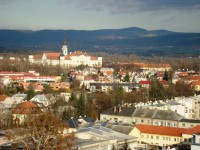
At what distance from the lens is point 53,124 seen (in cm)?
1552

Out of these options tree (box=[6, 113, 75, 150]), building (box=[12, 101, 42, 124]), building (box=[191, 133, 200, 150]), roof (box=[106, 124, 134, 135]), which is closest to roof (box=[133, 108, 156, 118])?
roof (box=[106, 124, 134, 135])

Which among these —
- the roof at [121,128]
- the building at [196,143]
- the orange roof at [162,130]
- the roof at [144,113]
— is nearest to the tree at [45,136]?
the building at [196,143]

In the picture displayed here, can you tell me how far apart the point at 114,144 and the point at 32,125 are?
161 inches

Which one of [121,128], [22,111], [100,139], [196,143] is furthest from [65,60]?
[196,143]

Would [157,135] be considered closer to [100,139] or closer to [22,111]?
[100,139]

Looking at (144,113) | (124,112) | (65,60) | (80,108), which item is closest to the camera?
(144,113)

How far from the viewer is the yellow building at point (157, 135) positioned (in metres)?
22.7

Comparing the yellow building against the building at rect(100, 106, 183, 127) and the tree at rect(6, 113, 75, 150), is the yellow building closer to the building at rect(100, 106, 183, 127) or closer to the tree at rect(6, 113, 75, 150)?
the building at rect(100, 106, 183, 127)

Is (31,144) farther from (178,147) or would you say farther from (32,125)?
(178,147)

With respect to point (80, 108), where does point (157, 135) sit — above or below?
below

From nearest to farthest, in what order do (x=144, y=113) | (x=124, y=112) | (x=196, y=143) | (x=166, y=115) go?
(x=196, y=143) < (x=166, y=115) < (x=144, y=113) < (x=124, y=112)

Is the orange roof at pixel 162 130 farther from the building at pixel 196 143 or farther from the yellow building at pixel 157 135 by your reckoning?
the building at pixel 196 143

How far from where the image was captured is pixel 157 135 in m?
23.2

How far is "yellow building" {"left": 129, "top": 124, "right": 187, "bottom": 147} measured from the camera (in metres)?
22.7
